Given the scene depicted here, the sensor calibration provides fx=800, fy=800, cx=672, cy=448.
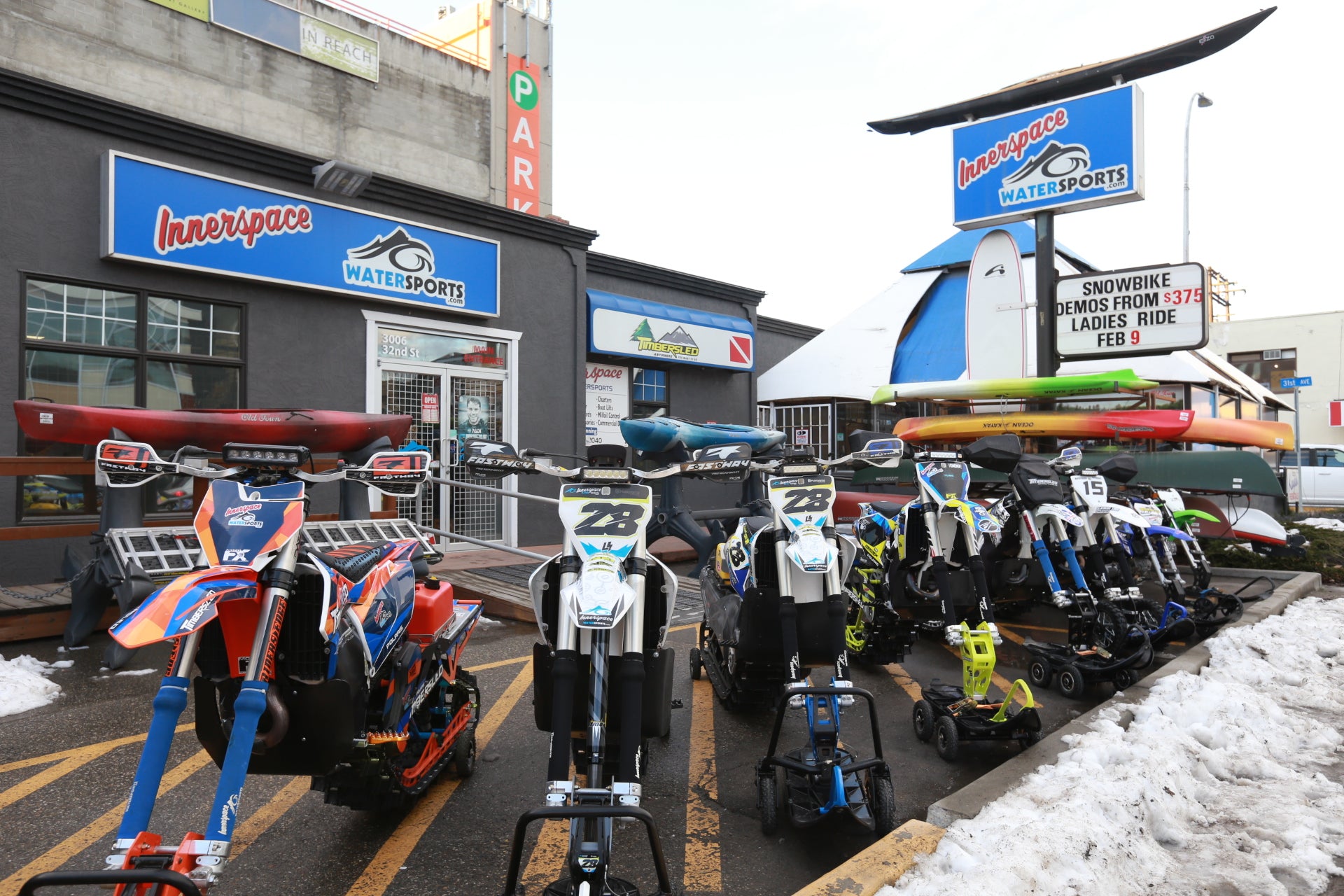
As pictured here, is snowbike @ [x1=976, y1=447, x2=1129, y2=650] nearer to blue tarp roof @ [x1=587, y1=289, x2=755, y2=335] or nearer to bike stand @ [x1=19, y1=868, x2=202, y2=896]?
bike stand @ [x1=19, y1=868, x2=202, y2=896]

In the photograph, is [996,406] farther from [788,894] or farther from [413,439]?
[788,894]

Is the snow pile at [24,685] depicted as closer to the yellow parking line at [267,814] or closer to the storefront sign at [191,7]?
the yellow parking line at [267,814]

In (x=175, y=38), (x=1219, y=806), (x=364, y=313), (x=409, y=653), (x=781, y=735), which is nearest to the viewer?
(x=409, y=653)

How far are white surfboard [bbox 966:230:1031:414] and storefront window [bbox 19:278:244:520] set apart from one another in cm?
1040

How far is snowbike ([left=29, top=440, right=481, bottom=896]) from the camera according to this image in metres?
2.18

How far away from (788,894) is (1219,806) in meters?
1.89

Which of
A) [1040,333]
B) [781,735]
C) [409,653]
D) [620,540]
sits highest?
[1040,333]

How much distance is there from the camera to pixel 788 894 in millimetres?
2859

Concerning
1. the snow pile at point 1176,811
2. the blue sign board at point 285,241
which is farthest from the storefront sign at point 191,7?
the snow pile at point 1176,811

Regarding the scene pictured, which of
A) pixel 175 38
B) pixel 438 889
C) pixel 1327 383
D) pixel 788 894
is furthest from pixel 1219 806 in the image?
pixel 1327 383

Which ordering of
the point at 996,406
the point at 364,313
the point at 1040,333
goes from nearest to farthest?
the point at 364,313, the point at 1040,333, the point at 996,406

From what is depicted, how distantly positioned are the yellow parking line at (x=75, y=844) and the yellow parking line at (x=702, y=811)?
208cm

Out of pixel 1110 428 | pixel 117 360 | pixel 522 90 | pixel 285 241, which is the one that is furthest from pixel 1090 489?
pixel 522 90

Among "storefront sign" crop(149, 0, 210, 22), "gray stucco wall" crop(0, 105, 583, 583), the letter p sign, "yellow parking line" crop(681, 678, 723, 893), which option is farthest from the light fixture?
the letter p sign
